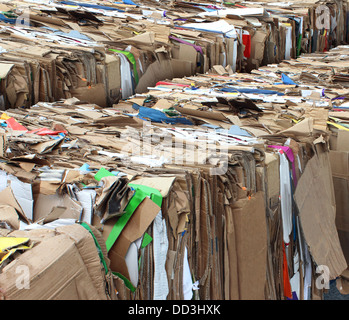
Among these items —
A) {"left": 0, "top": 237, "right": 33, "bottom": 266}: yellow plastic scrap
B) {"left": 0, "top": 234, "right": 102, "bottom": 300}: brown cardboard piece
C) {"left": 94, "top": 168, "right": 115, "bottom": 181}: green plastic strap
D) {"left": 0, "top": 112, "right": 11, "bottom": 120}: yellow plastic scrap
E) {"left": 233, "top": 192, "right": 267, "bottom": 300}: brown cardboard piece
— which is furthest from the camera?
{"left": 0, "top": 112, "right": 11, "bottom": 120}: yellow plastic scrap

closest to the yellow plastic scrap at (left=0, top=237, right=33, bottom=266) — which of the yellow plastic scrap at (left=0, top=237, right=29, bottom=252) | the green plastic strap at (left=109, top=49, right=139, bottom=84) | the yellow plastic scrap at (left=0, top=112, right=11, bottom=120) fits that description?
the yellow plastic scrap at (left=0, top=237, right=29, bottom=252)

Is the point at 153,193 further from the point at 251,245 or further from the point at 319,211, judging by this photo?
the point at 319,211

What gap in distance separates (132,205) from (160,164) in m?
0.60

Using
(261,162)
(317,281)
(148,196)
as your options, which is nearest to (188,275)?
→ (148,196)

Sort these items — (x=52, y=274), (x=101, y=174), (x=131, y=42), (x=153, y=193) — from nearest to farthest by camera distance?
(x=52, y=274) < (x=153, y=193) < (x=101, y=174) < (x=131, y=42)

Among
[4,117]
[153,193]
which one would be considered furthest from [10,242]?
[4,117]

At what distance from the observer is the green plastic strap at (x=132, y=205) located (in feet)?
8.68

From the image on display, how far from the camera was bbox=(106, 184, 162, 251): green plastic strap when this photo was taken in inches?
104

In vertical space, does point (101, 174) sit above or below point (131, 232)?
above

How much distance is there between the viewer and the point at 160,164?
10.7ft

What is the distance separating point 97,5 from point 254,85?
9.02 ft

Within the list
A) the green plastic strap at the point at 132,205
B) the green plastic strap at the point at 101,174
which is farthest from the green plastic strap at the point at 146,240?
the green plastic strap at the point at 101,174

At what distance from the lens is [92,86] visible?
505cm

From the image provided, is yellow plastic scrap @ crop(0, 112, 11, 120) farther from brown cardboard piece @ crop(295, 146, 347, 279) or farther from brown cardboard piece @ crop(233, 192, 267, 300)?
brown cardboard piece @ crop(295, 146, 347, 279)
